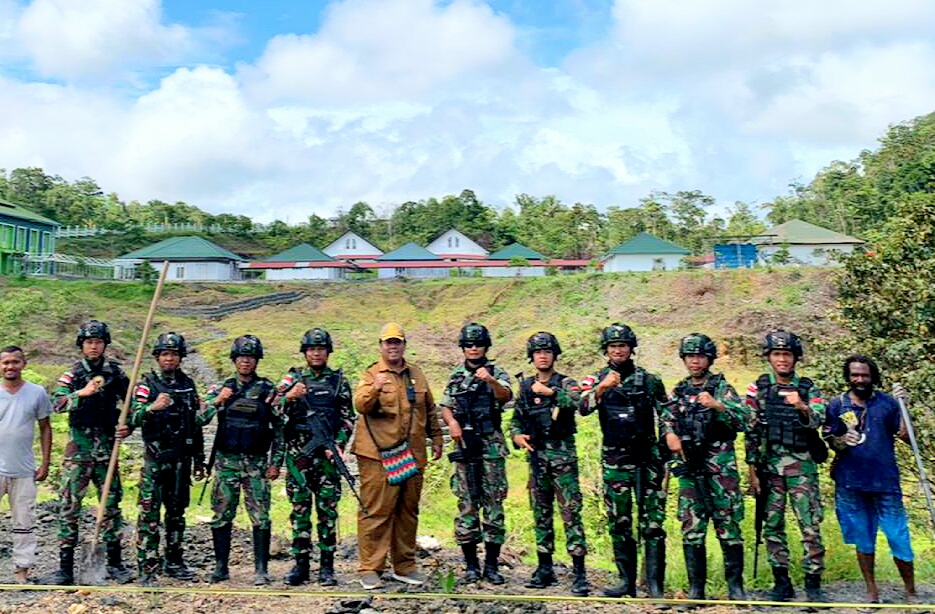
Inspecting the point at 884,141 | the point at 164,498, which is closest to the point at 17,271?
the point at 164,498

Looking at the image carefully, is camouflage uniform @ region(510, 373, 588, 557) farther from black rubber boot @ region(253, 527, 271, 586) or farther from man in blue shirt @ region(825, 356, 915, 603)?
black rubber boot @ region(253, 527, 271, 586)

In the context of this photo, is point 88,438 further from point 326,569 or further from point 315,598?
point 315,598

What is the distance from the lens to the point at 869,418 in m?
5.91

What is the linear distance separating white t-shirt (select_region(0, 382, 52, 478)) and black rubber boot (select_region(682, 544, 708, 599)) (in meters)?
5.52

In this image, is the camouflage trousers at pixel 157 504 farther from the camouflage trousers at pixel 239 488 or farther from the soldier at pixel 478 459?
the soldier at pixel 478 459

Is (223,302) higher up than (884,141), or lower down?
lower down

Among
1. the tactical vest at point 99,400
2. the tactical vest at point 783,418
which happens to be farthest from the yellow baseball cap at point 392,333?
the tactical vest at point 783,418

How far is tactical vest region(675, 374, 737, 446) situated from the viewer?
230 inches

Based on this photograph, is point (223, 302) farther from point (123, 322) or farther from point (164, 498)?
point (164, 498)

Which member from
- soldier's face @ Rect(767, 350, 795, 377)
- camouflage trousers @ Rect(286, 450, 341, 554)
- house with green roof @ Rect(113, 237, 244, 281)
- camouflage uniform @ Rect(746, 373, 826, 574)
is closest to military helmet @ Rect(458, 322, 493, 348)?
camouflage trousers @ Rect(286, 450, 341, 554)

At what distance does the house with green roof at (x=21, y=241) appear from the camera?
139 ft

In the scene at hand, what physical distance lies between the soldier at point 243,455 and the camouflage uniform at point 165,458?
263mm

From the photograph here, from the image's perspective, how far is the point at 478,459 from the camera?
6445mm

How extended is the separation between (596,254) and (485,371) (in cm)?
5404
